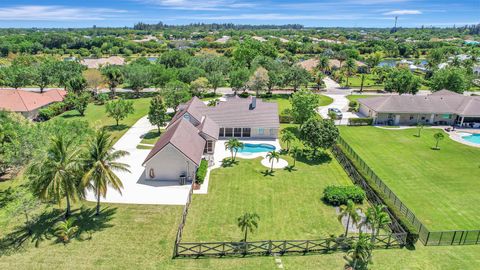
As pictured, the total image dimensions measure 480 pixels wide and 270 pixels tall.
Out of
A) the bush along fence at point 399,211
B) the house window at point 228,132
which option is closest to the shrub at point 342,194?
the bush along fence at point 399,211

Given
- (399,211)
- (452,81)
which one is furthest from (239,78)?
(399,211)

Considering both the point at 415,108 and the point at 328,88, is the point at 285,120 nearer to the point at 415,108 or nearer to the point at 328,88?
the point at 415,108

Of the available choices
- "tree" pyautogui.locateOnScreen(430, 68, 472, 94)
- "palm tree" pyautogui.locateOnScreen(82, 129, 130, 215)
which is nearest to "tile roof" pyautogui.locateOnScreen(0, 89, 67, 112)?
"palm tree" pyautogui.locateOnScreen(82, 129, 130, 215)

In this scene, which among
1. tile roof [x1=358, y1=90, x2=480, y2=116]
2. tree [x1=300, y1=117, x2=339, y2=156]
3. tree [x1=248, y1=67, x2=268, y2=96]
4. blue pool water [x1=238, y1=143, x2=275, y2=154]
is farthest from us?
tree [x1=248, y1=67, x2=268, y2=96]

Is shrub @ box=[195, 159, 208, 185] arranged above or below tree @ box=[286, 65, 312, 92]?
below

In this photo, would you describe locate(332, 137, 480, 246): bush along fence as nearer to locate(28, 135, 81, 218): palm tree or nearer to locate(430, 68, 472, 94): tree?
locate(28, 135, 81, 218): palm tree

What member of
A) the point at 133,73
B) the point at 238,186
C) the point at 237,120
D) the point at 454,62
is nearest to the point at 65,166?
the point at 238,186

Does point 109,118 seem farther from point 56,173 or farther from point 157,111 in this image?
point 56,173
